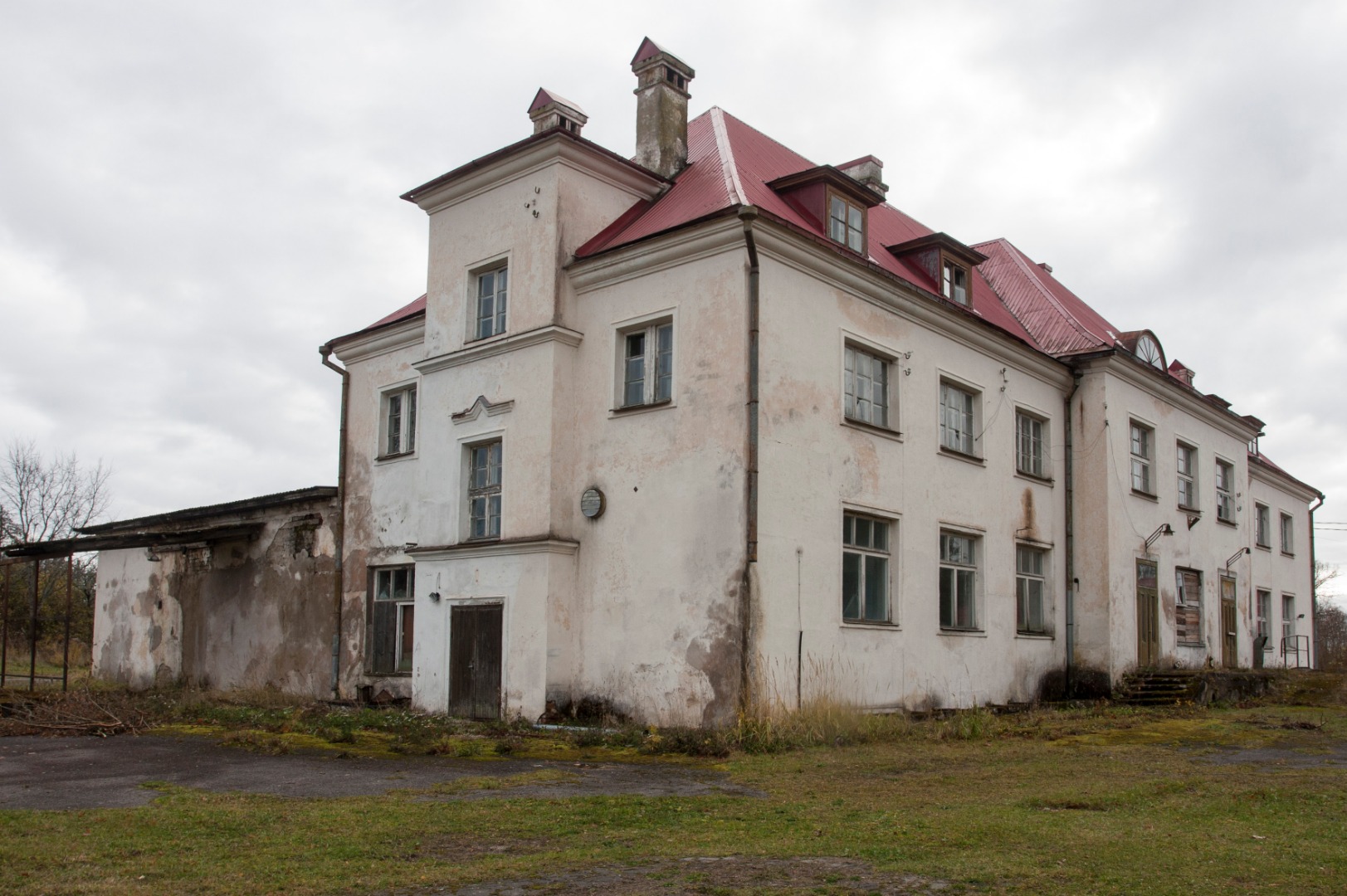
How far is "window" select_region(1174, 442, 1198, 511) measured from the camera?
24.6m

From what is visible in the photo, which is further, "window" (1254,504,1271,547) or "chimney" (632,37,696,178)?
"window" (1254,504,1271,547)

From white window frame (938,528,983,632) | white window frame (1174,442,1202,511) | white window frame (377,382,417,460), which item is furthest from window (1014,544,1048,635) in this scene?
white window frame (377,382,417,460)

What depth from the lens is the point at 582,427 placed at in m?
16.3

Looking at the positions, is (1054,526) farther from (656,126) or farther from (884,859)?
(884,859)

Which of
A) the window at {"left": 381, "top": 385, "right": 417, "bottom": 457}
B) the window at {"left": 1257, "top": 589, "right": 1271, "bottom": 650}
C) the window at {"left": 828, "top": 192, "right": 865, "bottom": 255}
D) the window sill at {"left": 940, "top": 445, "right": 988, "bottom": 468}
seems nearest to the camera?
the window at {"left": 828, "top": 192, "right": 865, "bottom": 255}

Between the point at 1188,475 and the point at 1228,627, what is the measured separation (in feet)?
12.3

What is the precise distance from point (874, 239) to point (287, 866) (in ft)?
52.1

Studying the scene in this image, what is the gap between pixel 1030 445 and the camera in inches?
830

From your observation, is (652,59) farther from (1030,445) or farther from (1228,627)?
(1228,627)

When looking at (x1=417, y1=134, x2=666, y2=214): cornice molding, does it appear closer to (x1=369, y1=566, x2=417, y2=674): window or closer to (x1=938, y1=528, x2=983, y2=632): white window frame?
(x1=369, y1=566, x2=417, y2=674): window

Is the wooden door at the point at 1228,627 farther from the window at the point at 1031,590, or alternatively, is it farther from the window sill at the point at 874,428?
the window sill at the point at 874,428

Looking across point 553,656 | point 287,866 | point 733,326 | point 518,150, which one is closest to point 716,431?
point 733,326

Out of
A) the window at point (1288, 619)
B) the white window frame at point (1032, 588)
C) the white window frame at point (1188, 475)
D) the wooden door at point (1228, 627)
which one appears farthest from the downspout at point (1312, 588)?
the white window frame at point (1032, 588)

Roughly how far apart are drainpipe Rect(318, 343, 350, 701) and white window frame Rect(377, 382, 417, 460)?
1057mm
